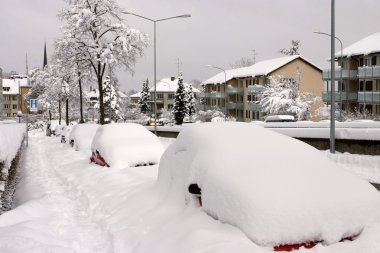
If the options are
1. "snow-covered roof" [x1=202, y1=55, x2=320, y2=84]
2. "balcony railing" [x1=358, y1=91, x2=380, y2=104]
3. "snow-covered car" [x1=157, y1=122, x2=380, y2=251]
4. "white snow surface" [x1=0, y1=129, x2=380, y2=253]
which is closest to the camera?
"snow-covered car" [x1=157, y1=122, x2=380, y2=251]

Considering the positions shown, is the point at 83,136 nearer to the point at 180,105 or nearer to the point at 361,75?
the point at 361,75

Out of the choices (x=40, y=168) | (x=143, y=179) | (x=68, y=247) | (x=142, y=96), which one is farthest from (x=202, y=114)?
(x=68, y=247)

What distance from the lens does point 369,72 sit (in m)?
44.0

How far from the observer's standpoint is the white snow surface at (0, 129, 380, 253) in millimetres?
5547

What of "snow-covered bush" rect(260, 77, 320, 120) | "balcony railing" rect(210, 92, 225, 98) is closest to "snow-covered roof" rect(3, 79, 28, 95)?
"balcony railing" rect(210, 92, 225, 98)

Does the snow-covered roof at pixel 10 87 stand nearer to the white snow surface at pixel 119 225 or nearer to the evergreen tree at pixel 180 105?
the evergreen tree at pixel 180 105

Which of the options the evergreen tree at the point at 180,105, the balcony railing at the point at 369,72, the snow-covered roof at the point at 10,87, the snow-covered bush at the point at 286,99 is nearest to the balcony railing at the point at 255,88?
the snow-covered bush at the point at 286,99

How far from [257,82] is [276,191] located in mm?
62213

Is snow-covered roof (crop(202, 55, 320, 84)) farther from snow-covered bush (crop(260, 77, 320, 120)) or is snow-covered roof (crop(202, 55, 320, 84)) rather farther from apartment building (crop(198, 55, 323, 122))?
snow-covered bush (crop(260, 77, 320, 120))

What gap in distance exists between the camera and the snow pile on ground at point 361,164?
14.7 metres

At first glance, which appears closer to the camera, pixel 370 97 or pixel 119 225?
pixel 119 225

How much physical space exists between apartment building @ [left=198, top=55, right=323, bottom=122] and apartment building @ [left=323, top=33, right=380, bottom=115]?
10323 millimetres

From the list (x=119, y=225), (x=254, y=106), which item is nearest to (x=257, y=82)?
(x=254, y=106)

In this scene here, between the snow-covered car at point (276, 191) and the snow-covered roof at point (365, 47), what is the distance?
40.3 meters
